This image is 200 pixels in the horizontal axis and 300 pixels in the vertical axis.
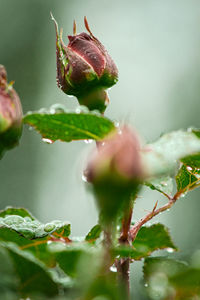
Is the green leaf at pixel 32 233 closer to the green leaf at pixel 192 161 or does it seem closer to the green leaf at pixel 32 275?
the green leaf at pixel 32 275

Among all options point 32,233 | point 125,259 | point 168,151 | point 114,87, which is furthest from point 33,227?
point 114,87

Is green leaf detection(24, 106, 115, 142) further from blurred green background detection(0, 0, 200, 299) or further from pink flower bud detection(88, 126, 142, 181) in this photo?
blurred green background detection(0, 0, 200, 299)

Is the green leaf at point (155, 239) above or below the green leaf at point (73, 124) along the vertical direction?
below

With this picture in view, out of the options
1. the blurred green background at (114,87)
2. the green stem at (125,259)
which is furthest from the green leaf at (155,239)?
the blurred green background at (114,87)

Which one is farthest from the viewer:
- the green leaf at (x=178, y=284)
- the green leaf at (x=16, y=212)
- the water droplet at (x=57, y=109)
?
the green leaf at (x=16, y=212)

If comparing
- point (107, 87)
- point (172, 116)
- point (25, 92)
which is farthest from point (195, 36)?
point (107, 87)

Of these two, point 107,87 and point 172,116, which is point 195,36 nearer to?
point 172,116

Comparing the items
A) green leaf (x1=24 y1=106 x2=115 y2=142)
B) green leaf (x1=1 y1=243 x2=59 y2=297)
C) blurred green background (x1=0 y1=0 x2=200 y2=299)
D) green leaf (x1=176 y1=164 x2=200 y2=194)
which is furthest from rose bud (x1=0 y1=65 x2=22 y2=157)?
blurred green background (x1=0 y1=0 x2=200 y2=299)
